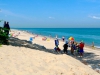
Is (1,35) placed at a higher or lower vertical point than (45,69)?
higher

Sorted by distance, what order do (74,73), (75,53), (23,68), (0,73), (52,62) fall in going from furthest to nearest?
(75,53) → (52,62) → (74,73) → (23,68) → (0,73)

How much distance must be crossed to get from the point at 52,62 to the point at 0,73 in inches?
109

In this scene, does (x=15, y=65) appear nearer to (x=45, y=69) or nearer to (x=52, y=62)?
(x=45, y=69)

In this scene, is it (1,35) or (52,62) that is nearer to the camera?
(52,62)

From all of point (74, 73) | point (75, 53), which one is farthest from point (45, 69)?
point (75, 53)

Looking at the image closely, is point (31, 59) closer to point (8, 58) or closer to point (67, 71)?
point (8, 58)

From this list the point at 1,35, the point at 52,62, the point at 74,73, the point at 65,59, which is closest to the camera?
the point at 74,73

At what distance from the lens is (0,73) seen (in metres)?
7.36

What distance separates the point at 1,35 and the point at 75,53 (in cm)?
948

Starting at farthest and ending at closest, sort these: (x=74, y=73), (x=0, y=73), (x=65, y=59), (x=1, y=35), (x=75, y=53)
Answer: (x=75, y=53), (x=1, y=35), (x=65, y=59), (x=74, y=73), (x=0, y=73)

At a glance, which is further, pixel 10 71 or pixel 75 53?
pixel 75 53

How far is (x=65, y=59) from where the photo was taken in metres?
10.2

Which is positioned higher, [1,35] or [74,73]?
[1,35]

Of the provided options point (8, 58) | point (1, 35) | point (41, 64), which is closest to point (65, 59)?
point (41, 64)
